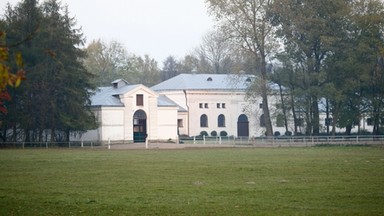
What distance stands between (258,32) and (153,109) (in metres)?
19.5

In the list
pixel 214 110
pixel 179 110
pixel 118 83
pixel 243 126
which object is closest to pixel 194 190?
pixel 118 83

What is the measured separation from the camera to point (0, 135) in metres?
66.1

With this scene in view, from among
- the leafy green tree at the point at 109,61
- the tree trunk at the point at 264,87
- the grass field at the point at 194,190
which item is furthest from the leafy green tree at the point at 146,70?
the grass field at the point at 194,190

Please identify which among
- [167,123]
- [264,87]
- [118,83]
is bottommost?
[167,123]

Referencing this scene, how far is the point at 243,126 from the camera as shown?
3853 inches

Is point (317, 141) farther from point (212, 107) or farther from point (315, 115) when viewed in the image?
point (212, 107)

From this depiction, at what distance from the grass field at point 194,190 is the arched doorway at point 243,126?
65026mm

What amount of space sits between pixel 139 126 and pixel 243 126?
2222cm

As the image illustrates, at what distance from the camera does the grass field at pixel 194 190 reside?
17.2m

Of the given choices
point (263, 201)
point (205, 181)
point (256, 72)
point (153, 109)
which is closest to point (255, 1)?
point (256, 72)

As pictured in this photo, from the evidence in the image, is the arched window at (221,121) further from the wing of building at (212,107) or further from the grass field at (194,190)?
the grass field at (194,190)

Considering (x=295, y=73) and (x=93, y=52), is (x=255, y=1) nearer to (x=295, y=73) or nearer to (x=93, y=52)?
(x=295, y=73)

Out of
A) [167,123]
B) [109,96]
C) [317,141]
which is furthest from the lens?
[167,123]

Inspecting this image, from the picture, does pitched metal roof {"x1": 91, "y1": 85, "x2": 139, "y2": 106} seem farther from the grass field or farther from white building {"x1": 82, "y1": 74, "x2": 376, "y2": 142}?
the grass field
